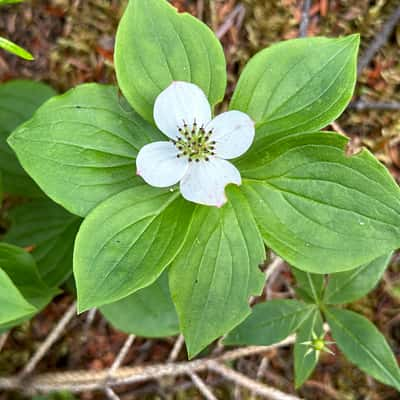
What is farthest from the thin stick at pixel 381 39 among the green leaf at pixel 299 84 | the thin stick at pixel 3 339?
the thin stick at pixel 3 339

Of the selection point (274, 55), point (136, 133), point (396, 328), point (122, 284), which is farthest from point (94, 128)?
point (396, 328)

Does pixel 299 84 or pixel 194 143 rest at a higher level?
pixel 299 84

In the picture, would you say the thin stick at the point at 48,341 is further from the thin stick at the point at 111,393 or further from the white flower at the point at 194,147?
the white flower at the point at 194,147

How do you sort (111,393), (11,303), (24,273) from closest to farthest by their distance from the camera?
(11,303) < (24,273) < (111,393)

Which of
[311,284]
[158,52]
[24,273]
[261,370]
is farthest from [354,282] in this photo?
[24,273]

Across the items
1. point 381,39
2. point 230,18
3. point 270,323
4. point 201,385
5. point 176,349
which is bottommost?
point 201,385

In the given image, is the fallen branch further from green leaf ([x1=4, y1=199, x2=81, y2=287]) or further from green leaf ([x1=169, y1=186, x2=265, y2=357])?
green leaf ([x1=4, y1=199, x2=81, y2=287])

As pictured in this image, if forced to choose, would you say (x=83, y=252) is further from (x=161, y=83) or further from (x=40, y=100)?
(x=40, y=100)

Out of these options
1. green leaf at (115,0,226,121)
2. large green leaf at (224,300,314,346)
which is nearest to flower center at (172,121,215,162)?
green leaf at (115,0,226,121)

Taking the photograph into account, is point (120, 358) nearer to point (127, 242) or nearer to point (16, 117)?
point (127, 242)
